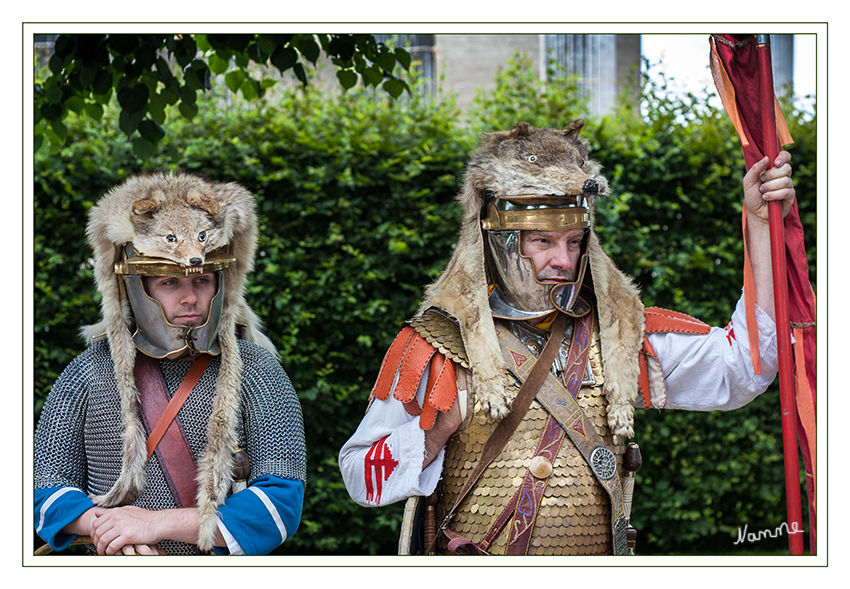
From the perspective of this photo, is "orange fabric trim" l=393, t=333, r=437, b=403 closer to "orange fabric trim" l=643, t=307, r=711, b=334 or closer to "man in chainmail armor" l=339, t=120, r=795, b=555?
"man in chainmail armor" l=339, t=120, r=795, b=555

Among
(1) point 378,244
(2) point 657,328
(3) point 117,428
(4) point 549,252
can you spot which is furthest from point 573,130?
(1) point 378,244

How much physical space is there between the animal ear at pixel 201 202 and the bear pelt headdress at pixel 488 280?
77cm

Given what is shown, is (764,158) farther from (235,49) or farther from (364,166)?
(364,166)

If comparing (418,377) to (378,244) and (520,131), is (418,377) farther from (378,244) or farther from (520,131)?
(378,244)

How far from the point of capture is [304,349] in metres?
4.48

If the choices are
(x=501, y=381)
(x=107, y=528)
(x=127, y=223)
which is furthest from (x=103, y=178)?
(x=501, y=381)

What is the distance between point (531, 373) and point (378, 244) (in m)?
2.26

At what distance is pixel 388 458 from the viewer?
2455 mm

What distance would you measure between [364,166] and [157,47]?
1.47 metres

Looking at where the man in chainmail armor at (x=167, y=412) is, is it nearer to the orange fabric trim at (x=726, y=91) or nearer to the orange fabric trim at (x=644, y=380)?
the orange fabric trim at (x=644, y=380)

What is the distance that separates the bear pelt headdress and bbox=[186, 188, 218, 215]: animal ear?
0.77 meters

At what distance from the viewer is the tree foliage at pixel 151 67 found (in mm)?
3277

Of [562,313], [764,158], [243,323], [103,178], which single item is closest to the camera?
[764,158]

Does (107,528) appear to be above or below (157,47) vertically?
below
